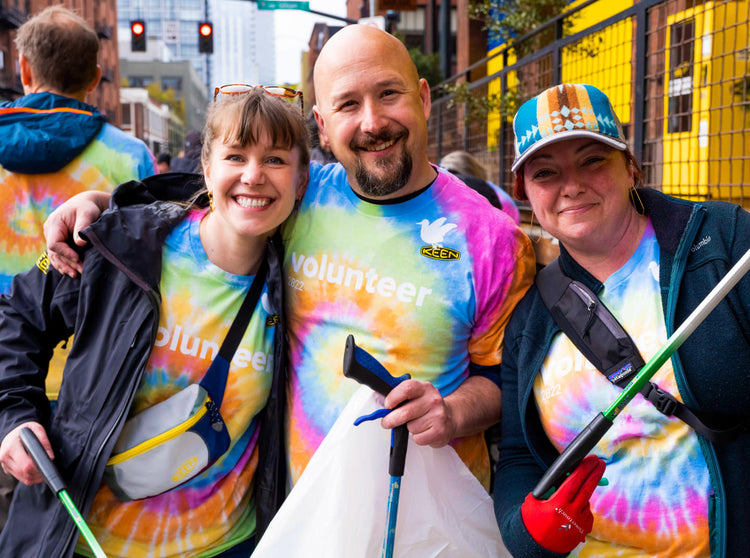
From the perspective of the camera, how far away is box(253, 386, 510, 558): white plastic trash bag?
80.0 inches

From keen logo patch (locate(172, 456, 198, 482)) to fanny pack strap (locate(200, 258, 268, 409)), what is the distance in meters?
0.18

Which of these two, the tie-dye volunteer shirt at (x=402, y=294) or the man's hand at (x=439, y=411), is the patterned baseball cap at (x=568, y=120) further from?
the man's hand at (x=439, y=411)

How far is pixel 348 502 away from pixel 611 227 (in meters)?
1.13

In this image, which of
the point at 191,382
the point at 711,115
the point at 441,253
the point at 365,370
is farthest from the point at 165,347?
the point at 711,115

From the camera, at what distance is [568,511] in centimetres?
176

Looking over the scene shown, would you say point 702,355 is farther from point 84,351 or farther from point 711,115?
point 711,115

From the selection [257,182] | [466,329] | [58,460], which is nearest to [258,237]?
[257,182]

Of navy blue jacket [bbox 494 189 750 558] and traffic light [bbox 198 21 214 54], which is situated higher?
traffic light [bbox 198 21 214 54]

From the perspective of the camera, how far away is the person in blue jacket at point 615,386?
6.05 feet

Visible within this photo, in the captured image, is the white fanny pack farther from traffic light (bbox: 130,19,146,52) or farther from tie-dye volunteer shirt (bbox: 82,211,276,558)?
traffic light (bbox: 130,19,146,52)

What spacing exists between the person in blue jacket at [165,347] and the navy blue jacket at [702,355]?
84cm

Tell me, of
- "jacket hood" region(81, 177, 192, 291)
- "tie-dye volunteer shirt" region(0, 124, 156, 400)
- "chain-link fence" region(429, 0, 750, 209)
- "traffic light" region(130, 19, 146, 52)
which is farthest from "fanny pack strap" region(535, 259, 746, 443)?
"traffic light" region(130, 19, 146, 52)

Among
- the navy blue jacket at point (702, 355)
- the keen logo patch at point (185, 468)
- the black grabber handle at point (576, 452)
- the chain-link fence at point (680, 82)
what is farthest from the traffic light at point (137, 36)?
the black grabber handle at point (576, 452)

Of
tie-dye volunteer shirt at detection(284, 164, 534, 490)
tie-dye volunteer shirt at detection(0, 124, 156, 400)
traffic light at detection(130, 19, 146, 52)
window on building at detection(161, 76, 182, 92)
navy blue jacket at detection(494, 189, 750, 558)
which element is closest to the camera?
navy blue jacket at detection(494, 189, 750, 558)
